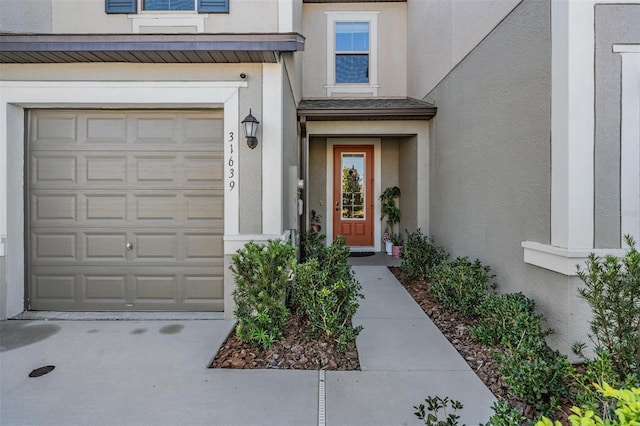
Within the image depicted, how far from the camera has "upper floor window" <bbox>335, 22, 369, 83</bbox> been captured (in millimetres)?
8633

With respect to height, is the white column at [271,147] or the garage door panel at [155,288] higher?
the white column at [271,147]

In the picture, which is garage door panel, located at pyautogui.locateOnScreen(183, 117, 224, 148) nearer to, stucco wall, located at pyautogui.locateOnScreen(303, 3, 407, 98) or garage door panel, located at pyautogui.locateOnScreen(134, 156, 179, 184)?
garage door panel, located at pyautogui.locateOnScreen(134, 156, 179, 184)

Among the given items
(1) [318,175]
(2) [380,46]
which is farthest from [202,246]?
(2) [380,46]

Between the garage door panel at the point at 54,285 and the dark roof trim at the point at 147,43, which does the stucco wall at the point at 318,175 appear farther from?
the garage door panel at the point at 54,285

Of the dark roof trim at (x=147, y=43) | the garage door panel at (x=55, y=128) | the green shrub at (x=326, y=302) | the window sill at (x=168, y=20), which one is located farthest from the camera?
the garage door panel at (x=55, y=128)

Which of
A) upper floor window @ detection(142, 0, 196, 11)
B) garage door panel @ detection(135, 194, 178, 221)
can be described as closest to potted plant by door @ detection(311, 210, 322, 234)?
garage door panel @ detection(135, 194, 178, 221)

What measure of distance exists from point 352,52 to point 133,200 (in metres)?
6.66

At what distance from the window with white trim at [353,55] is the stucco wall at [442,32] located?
3.05 feet

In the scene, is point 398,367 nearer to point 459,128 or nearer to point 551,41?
point 551,41

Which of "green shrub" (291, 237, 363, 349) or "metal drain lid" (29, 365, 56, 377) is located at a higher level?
"green shrub" (291, 237, 363, 349)

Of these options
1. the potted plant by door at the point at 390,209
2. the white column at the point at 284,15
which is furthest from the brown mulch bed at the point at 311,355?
the potted plant by door at the point at 390,209

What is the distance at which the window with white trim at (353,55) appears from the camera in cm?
859

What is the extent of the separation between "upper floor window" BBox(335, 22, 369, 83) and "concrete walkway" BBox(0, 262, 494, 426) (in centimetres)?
677

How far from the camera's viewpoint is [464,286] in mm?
4277
